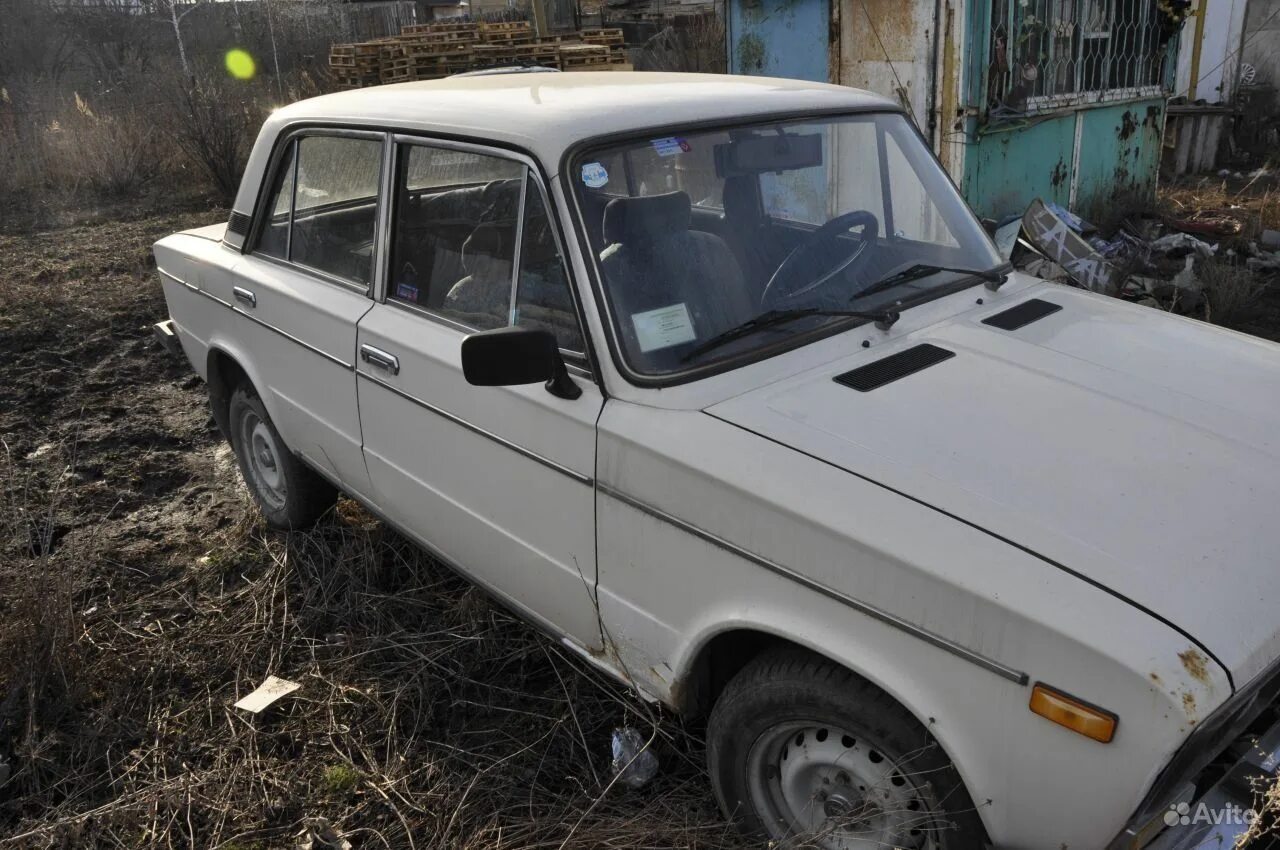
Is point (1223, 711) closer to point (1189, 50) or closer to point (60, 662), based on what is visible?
point (60, 662)

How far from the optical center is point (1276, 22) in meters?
13.3

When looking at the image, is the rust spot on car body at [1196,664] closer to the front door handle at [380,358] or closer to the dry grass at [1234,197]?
the front door handle at [380,358]

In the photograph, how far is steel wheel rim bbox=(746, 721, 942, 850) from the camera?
2086mm

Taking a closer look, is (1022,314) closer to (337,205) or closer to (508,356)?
(508,356)

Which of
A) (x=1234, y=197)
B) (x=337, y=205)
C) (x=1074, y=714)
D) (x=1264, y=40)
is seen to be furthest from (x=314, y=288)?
(x=1264, y=40)

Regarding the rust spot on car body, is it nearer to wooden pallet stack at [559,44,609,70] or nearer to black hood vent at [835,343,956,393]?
black hood vent at [835,343,956,393]

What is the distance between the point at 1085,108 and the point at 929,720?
24.4 ft

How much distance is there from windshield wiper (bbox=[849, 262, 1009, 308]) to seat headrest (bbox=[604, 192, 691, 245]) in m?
0.56

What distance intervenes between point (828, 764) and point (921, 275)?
148cm

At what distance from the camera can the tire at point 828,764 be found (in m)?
2.01

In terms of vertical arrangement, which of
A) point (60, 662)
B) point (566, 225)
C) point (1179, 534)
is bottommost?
point (60, 662)

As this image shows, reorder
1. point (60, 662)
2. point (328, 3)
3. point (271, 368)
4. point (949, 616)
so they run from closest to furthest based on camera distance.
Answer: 1. point (949, 616)
2. point (60, 662)
3. point (271, 368)
4. point (328, 3)

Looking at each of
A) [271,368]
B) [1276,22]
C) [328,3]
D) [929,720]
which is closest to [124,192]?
[271,368]

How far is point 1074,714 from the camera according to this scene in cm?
171
